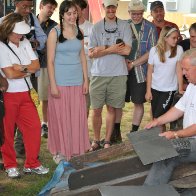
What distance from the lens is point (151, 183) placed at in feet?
11.4

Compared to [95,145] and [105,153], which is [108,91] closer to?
[95,145]

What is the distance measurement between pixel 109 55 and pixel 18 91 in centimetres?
145

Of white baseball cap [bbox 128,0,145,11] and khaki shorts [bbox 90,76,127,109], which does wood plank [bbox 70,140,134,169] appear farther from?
white baseball cap [bbox 128,0,145,11]

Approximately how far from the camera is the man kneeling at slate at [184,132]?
3.53 meters

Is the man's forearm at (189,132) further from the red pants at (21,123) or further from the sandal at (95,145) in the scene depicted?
the sandal at (95,145)

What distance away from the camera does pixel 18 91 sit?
190 inches

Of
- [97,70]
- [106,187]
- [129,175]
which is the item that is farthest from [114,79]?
[106,187]

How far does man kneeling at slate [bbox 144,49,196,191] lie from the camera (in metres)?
3.53

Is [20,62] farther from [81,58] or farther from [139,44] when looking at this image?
[139,44]

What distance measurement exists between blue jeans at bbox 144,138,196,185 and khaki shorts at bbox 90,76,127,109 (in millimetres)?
2300

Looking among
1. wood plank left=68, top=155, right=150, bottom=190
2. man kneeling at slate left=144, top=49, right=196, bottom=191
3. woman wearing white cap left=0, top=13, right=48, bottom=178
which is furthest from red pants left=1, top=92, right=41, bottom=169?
man kneeling at slate left=144, top=49, right=196, bottom=191

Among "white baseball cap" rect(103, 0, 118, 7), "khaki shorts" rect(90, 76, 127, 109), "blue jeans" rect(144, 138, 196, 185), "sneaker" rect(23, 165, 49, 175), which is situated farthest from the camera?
"khaki shorts" rect(90, 76, 127, 109)

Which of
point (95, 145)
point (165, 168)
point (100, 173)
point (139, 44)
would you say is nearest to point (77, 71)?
point (139, 44)

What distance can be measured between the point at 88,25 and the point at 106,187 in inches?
127
